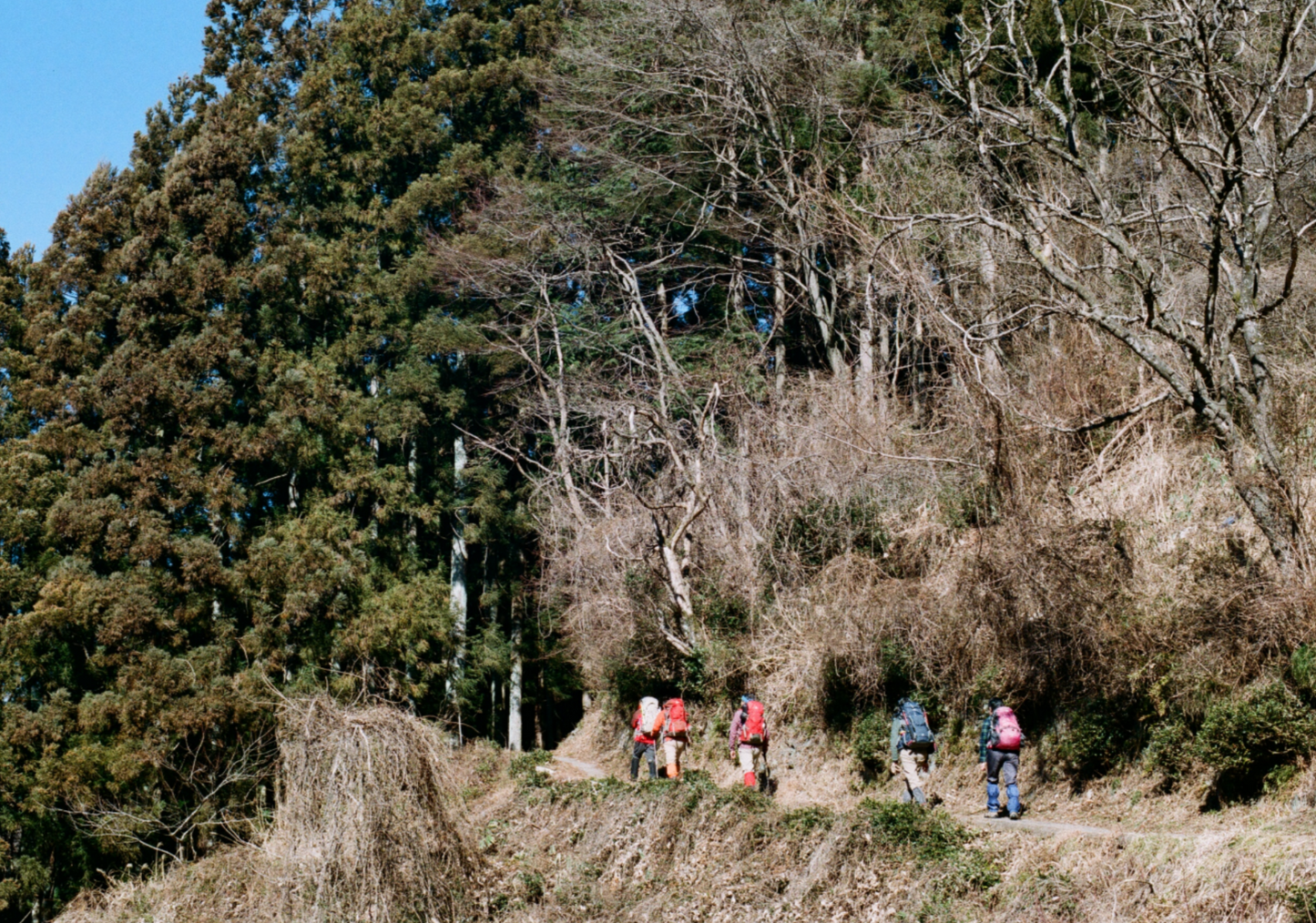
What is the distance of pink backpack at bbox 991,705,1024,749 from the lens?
10.8 meters

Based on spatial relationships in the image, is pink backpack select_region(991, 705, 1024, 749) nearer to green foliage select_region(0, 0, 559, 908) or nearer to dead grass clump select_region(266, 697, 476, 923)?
dead grass clump select_region(266, 697, 476, 923)

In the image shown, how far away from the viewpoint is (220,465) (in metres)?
23.6

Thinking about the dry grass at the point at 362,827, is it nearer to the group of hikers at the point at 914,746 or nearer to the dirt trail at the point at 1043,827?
the group of hikers at the point at 914,746

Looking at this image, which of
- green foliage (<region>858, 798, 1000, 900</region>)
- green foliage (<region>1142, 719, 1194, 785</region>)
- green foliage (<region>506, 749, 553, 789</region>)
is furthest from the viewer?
green foliage (<region>506, 749, 553, 789</region>)

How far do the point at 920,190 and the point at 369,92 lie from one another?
737 inches

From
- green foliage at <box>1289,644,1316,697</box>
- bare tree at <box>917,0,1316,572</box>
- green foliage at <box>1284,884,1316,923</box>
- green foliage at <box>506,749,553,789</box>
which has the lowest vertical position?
green foliage at <box>506,749,553,789</box>

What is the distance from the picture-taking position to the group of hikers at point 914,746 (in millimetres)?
10914

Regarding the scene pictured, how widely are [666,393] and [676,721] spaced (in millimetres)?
8870

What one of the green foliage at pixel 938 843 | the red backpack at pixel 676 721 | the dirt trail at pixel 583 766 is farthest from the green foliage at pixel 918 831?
the dirt trail at pixel 583 766

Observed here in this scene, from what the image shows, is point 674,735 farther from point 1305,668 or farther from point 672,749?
point 1305,668

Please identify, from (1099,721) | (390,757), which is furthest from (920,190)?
(390,757)

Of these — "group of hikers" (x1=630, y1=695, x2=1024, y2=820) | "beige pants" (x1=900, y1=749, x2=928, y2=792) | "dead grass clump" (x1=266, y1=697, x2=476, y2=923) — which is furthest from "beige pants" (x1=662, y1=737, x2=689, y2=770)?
"dead grass clump" (x1=266, y1=697, x2=476, y2=923)

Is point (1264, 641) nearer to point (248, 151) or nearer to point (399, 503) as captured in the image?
point (399, 503)

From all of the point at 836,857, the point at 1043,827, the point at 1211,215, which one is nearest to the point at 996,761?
the point at 1043,827
